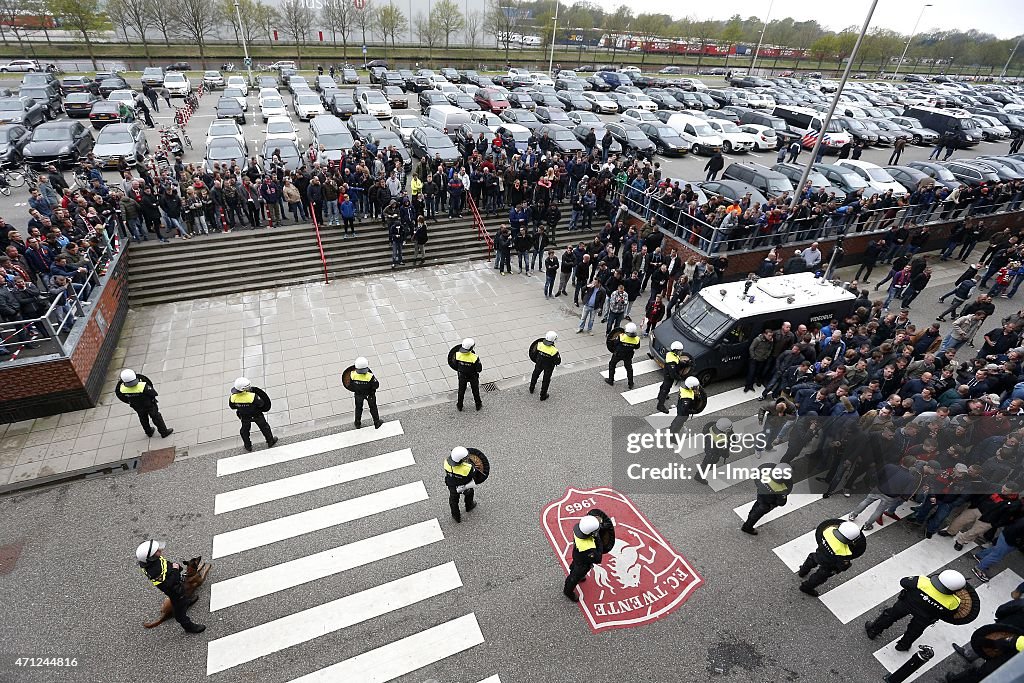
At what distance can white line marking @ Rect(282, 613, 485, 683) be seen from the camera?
6305 mm

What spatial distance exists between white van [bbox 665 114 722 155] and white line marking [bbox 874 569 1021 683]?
24826 millimetres

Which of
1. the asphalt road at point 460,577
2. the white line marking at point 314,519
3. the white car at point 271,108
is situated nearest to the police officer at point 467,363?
the asphalt road at point 460,577

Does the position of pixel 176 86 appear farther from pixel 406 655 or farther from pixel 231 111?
pixel 406 655

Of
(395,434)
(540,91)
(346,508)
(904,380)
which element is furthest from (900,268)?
(540,91)

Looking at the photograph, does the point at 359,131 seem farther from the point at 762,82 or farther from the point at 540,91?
the point at 762,82

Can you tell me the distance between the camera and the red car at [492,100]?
109 feet

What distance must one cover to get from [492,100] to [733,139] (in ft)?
50.2

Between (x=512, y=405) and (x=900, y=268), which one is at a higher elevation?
(x=900, y=268)

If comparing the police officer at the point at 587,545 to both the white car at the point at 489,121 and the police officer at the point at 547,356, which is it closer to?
the police officer at the point at 547,356

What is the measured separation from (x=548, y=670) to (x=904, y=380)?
9517 millimetres

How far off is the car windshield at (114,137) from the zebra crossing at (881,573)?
25.1 metres

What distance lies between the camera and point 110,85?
32.9 metres

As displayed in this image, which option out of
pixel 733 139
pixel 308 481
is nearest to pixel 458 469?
pixel 308 481

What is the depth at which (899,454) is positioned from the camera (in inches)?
336
